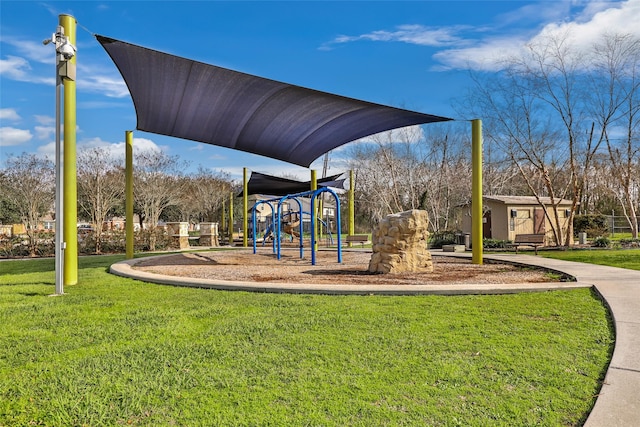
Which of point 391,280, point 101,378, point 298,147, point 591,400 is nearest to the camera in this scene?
point 591,400

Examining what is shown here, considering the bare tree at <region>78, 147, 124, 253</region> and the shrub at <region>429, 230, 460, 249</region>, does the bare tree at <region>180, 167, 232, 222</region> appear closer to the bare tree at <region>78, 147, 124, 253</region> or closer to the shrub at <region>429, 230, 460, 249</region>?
the bare tree at <region>78, 147, 124, 253</region>

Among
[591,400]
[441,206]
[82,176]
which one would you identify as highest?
[82,176]

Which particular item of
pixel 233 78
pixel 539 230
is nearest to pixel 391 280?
pixel 233 78

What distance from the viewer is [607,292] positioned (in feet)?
20.3

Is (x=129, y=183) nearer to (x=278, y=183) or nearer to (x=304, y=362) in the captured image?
(x=304, y=362)

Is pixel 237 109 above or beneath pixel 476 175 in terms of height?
above

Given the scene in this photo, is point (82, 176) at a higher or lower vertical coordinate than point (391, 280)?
higher

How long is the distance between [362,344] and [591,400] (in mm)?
1702

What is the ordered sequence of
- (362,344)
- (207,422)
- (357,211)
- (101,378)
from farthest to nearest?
(357,211) → (362,344) → (101,378) → (207,422)

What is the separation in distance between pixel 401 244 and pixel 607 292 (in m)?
3.70

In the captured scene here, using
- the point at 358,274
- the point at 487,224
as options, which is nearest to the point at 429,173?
the point at 487,224

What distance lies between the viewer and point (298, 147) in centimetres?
1377

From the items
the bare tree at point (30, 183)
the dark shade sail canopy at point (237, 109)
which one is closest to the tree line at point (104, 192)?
the bare tree at point (30, 183)

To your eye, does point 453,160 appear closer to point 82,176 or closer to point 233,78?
point 82,176
